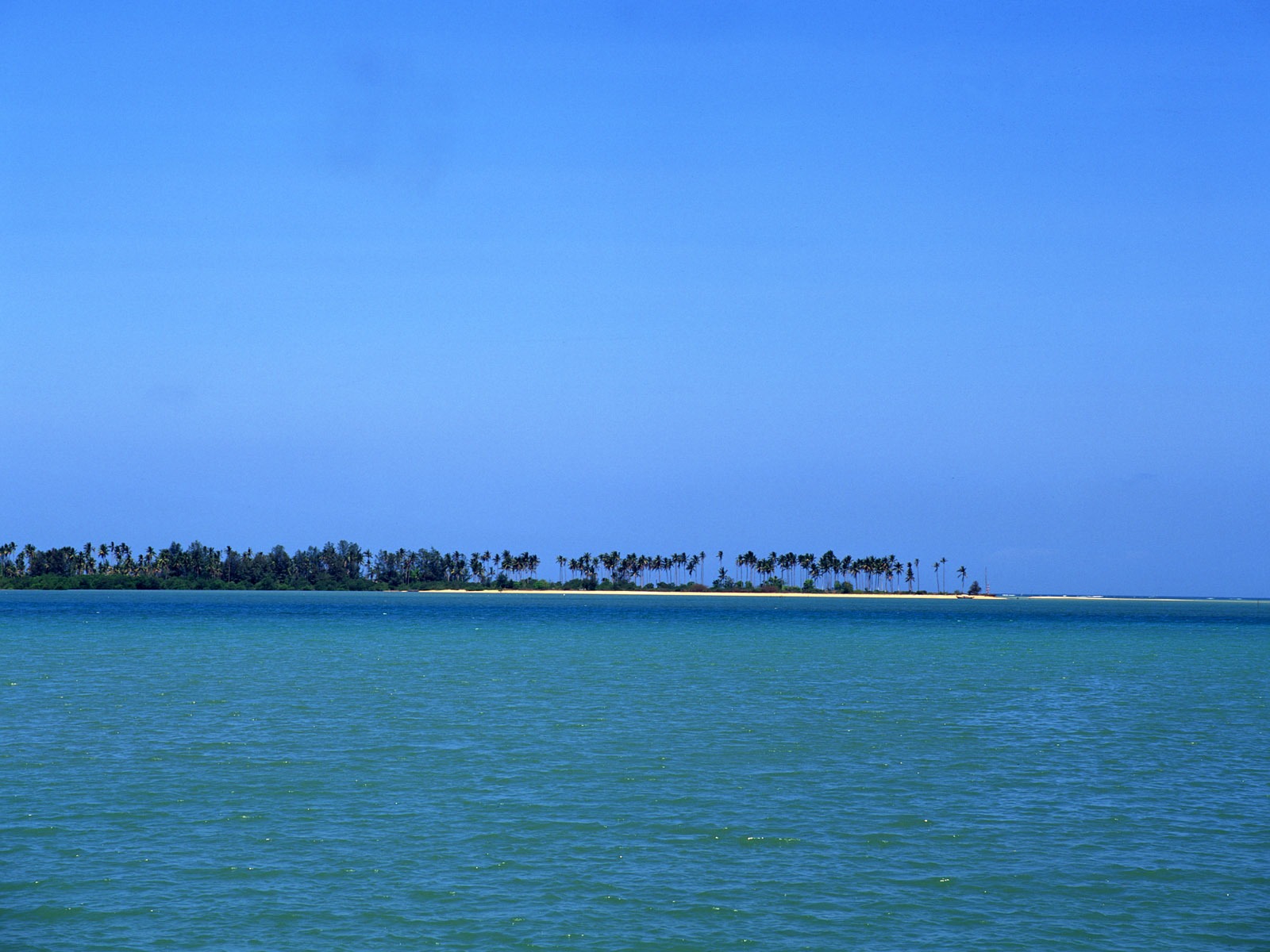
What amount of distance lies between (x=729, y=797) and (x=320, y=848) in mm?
10046

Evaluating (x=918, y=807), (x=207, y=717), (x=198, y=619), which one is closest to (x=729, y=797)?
(x=918, y=807)

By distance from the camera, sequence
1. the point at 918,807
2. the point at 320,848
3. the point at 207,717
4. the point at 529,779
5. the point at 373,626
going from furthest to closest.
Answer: the point at 373,626 → the point at 207,717 → the point at 529,779 → the point at 918,807 → the point at 320,848

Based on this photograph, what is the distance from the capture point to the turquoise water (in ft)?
61.7

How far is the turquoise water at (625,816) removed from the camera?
18.8m

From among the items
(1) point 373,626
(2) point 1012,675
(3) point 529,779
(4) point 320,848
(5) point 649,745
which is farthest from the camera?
(1) point 373,626

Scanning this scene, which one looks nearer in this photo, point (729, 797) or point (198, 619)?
point (729, 797)

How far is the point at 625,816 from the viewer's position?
2611cm

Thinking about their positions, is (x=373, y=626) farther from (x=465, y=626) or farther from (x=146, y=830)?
(x=146, y=830)

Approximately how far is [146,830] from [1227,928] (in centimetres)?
2073

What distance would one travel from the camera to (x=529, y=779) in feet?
99.2

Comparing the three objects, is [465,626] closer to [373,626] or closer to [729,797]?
[373,626]

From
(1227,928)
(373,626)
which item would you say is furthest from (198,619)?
(1227,928)

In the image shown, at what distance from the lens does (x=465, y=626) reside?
13988cm

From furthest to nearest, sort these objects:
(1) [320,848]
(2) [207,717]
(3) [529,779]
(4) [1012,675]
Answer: (4) [1012,675] → (2) [207,717] → (3) [529,779] → (1) [320,848]
